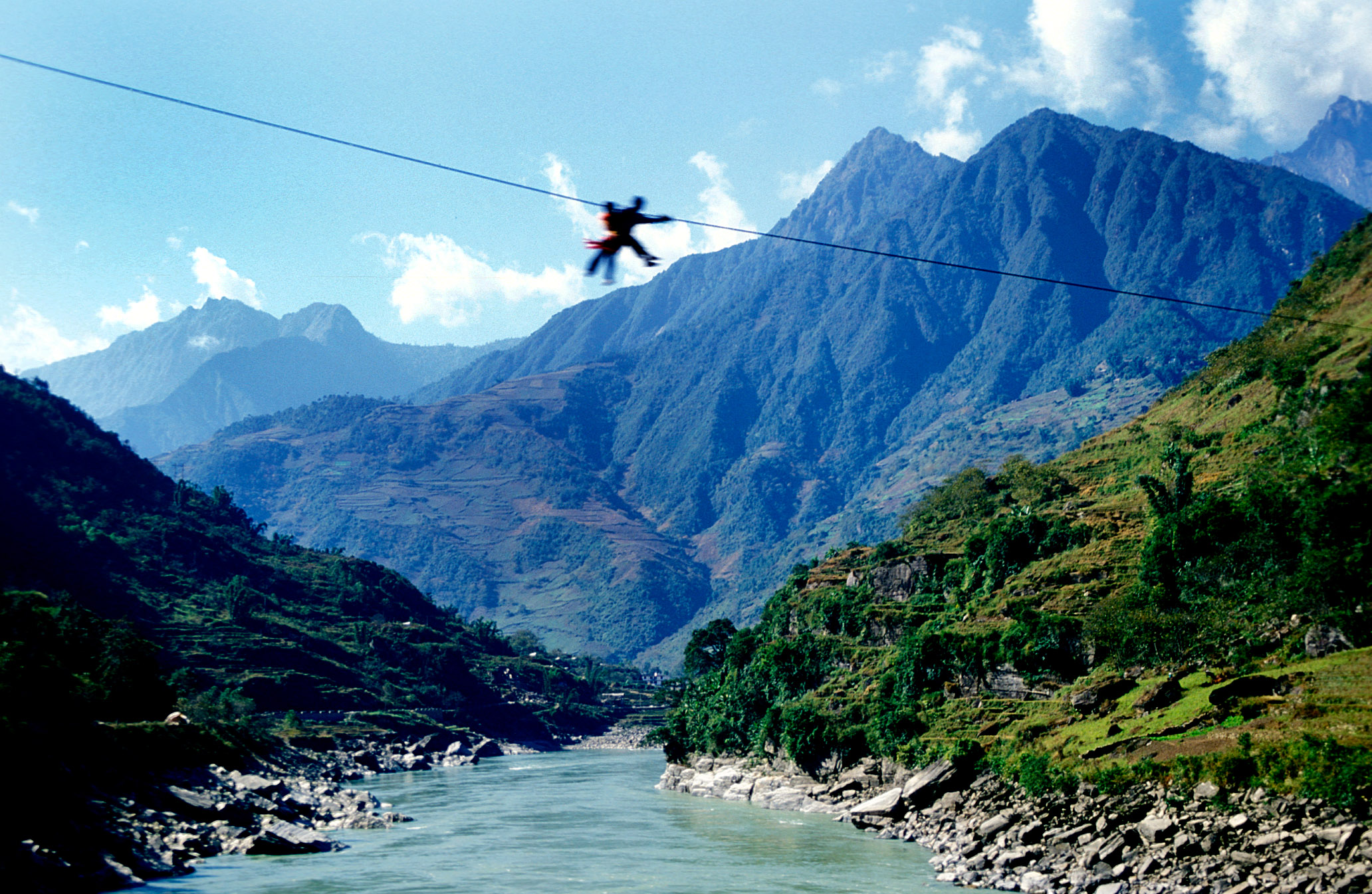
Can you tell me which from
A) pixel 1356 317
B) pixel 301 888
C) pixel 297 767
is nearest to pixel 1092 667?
pixel 1356 317

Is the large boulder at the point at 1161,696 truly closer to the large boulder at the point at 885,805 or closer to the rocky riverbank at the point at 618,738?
the large boulder at the point at 885,805

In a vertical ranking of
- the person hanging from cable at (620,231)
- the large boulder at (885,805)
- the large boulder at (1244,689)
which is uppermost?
the person hanging from cable at (620,231)

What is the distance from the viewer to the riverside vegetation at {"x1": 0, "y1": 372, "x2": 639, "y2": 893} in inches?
1324

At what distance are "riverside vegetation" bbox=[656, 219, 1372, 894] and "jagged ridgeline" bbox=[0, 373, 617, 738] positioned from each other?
38131mm

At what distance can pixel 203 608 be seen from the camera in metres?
110

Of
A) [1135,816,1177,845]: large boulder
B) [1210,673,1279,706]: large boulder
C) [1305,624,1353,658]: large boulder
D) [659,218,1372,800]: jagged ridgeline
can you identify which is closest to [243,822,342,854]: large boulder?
[659,218,1372,800]: jagged ridgeline

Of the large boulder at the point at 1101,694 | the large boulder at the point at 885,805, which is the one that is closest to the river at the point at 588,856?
the large boulder at the point at 885,805

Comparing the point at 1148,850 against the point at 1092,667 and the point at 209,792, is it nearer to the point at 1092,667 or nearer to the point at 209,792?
the point at 1092,667

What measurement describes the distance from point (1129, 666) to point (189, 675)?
248ft

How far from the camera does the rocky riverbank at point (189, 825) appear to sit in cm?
2761

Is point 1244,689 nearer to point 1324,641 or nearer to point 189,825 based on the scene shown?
point 1324,641

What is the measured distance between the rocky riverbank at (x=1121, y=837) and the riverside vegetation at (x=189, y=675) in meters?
23.9

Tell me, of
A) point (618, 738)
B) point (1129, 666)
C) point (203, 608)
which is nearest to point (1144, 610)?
point (1129, 666)

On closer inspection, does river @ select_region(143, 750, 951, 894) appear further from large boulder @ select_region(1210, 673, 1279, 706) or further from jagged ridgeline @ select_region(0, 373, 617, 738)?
jagged ridgeline @ select_region(0, 373, 617, 738)
